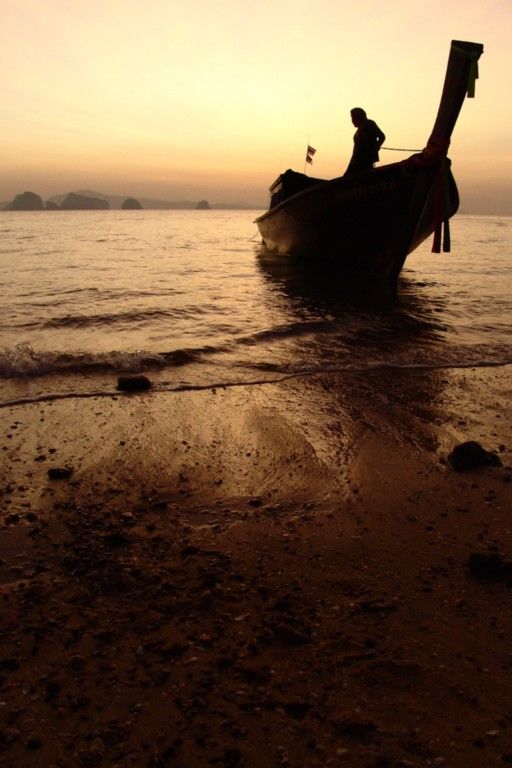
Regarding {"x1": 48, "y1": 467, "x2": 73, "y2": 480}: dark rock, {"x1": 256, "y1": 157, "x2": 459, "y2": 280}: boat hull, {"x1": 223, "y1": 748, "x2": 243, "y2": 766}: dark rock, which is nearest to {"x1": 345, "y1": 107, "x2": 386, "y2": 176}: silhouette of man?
{"x1": 256, "y1": 157, "x2": 459, "y2": 280}: boat hull

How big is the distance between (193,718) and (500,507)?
2.25 metres

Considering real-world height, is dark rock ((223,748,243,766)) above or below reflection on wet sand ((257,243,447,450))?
below

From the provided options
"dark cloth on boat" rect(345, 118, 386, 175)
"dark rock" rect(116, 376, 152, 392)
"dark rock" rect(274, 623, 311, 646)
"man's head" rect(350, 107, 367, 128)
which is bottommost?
"dark rock" rect(274, 623, 311, 646)

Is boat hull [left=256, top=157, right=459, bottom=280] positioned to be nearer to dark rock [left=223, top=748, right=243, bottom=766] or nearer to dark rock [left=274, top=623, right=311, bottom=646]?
dark rock [left=274, top=623, right=311, bottom=646]

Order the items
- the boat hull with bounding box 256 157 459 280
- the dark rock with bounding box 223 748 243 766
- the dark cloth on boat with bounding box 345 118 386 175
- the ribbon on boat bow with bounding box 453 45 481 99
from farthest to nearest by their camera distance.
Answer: the dark cloth on boat with bounding box 345 118 386 175 < the boat hull with bounding box 256 157 459 280 < the ribbon on boat bow with bounding box 453 45 481 99 < the dark rock with bounding box 223 748 243 766

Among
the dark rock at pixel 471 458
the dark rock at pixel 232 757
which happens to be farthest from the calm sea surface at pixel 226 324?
the dark rock at pixel 232 757

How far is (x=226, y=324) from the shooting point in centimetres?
855

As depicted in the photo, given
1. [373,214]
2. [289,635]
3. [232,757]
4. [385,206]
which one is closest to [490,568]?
[289,635]

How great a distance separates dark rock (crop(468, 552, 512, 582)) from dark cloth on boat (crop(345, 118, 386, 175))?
10.8 m

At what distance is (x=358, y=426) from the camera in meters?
4.29

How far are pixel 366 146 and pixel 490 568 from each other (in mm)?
11296

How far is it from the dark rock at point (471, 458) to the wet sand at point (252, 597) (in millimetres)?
69

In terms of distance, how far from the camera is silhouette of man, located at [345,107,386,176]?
11109 millimetres

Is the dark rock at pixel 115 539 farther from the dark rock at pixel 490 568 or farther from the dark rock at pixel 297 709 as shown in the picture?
the dark rock at pixel 490 568
